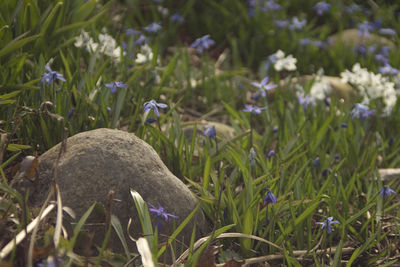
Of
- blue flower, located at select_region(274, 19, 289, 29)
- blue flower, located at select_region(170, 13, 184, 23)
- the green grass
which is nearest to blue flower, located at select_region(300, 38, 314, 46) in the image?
blue flower, located at select_region(274, 19, 289, 29)

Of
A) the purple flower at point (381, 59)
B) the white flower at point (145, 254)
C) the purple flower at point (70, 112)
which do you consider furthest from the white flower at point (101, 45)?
the purple flower at point (381, 59)

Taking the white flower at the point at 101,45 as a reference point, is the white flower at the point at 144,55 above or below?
below

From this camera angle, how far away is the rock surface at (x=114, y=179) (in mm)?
2014

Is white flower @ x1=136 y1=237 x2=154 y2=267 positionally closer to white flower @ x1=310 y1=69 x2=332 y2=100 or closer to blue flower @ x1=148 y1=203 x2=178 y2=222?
blue flower @ x1=148 y1=203 x2=178 y2=222

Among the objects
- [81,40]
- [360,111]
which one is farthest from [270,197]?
[81,40]

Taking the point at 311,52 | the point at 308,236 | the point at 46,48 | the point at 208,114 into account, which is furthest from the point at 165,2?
the point at 308,236

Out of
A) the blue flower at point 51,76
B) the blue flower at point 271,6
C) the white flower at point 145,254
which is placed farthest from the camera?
the blue flower at point 271,6

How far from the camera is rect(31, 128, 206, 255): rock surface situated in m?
2.01

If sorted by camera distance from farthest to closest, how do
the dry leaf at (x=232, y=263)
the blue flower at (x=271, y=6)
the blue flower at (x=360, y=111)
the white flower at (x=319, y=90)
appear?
the blue flower at (x=271, y=6) < the white flower at (x=319, y=90) < the blue flower at (x=360, y=111) < the dry leaf at (x=232, y=263)

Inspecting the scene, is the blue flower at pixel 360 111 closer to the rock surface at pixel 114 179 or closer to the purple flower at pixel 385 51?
the rock surface at pixel 114 179

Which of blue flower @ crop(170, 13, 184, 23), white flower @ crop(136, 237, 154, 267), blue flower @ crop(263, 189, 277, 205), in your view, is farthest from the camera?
blue flower @ crop(170, 13, 184, 23)

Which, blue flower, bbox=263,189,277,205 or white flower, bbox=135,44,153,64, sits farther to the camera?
white flower, bbox=135,44,153,64

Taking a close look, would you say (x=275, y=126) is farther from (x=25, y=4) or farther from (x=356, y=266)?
(x=25, y=4)

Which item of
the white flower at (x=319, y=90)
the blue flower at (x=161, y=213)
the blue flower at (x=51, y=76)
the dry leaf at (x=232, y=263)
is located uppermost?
the blue flower at (x=51, y=76)
